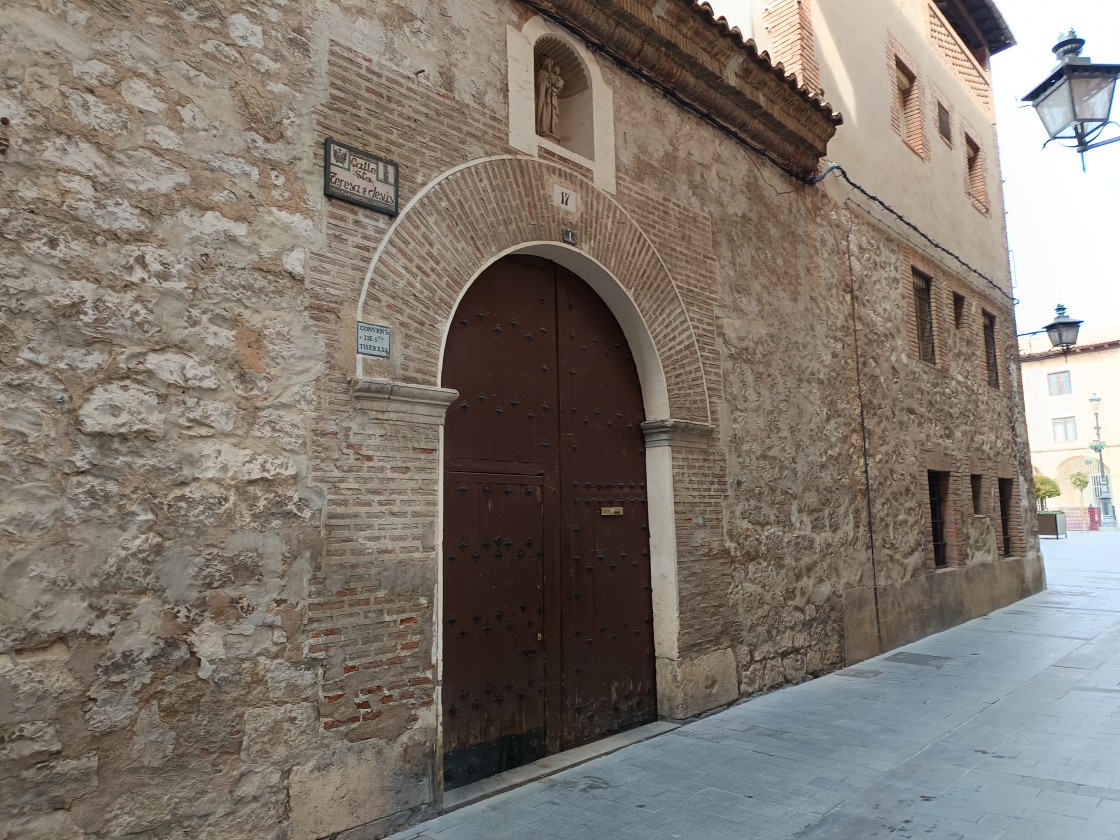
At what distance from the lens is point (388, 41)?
4.02m

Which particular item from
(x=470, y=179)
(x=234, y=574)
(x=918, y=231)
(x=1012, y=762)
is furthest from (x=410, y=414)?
(x=918, y=231)

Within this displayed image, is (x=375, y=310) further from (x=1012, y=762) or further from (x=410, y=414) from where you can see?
(x=1012, y=762)

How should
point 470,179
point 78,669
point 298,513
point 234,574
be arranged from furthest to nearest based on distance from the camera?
point 470,179 → point 298,513 → point 234,574 → point 78,669

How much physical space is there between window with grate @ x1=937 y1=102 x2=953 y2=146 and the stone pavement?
303 inches

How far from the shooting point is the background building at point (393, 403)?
2854 millimetres

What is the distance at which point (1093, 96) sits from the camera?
521cm

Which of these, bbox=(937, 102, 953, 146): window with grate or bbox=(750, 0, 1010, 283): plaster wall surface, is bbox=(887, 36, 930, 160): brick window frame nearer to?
bbox=(750, 0, 1010, 283): plaster wall surface

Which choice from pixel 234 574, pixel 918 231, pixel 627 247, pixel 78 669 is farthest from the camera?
pixel 918 231

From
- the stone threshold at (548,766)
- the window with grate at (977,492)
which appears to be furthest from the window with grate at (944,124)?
the stone threshold at (548,766)

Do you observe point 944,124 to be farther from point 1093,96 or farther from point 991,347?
point 1093,96

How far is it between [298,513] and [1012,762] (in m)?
4.20

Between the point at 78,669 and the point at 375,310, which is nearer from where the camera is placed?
the point at 78,669

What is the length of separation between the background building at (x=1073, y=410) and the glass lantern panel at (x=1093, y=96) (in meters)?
37.3

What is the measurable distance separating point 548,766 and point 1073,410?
45.7 metres
